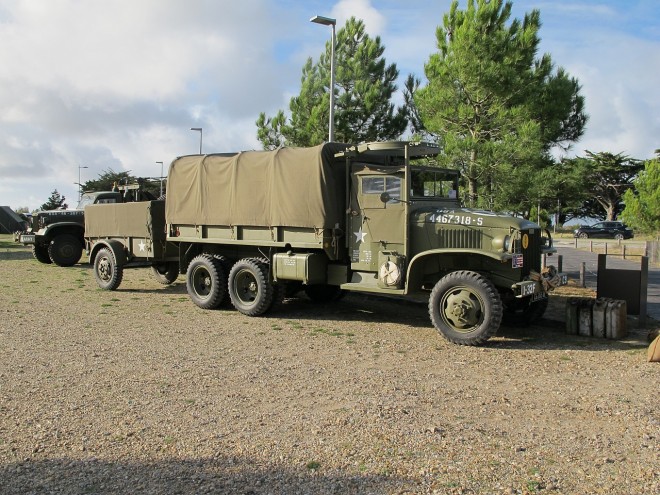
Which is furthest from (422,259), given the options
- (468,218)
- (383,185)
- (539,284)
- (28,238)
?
(28,238)

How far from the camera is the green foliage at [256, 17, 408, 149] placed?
68.7ft

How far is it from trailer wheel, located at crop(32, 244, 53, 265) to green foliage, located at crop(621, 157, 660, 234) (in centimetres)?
2025

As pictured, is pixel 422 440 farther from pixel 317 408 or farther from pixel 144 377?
pixel 144 377

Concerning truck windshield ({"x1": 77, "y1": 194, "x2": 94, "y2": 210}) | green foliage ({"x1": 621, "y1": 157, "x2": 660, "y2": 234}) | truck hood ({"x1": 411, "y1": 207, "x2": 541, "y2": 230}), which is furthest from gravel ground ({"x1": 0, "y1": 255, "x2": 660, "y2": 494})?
green foliage ({"x1": 621, "y1": 157, "x2": 660, "y2": 234})

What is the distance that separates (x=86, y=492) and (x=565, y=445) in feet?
10.3

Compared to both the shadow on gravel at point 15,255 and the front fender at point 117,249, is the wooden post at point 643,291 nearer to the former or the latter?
the front fender at point 117,249

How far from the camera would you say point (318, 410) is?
516cm

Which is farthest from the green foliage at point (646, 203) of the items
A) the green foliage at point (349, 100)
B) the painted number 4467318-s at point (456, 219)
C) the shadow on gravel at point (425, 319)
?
the painted number 4467318-s at point (456, 219)

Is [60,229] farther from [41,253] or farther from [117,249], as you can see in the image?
[117,249]

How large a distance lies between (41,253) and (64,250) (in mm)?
1029

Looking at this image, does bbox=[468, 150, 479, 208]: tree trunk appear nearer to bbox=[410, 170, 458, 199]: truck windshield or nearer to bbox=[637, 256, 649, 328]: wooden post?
bbox=[410, 170, 458, 199]: truck windshield

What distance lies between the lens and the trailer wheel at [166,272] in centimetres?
1357

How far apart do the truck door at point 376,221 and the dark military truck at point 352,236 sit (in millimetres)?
16

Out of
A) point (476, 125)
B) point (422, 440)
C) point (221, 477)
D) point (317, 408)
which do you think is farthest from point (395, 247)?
point (476, 125)
